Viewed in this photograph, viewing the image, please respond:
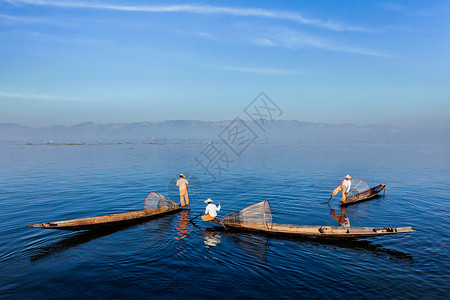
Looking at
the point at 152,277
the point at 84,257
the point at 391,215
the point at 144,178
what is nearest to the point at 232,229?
the point at 152,277

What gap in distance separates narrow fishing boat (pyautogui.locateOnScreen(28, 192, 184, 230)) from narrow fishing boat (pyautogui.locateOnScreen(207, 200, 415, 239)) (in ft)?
18.5

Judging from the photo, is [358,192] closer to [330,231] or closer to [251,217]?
[330,231]

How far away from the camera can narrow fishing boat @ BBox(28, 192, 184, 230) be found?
51.0ft

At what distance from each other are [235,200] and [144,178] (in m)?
20.0

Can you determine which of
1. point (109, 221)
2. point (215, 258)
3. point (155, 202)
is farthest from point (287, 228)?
point (109, 221)

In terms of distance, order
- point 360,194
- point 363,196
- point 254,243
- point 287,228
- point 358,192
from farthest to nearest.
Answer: point 358,192 → point 360,194 → point 363,196 → point 287,228 → point 254,243

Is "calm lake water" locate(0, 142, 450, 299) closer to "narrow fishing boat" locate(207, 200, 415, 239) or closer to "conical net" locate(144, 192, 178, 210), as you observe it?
"narrow fishing boat" locate(207, 200, 415, 239)

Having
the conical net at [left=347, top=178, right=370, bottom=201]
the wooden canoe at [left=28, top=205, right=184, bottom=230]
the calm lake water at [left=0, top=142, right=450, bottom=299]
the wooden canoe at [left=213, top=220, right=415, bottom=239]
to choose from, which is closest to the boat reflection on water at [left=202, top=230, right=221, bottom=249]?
the calm lake water at [left=0, top=142, right=450, bottom=299]

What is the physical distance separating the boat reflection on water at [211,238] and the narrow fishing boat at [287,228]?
824mm

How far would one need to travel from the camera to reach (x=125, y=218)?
737 inches

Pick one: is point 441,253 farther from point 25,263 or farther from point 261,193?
point 25,263

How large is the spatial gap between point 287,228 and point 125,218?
11777mm

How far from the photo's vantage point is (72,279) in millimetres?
11773

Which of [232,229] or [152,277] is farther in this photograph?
[232,229]
